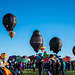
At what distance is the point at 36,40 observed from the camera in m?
31.9

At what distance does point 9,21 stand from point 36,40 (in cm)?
499

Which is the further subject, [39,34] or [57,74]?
[39,34]

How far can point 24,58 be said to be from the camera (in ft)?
155

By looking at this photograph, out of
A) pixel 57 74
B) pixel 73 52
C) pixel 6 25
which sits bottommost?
pixel 57 74

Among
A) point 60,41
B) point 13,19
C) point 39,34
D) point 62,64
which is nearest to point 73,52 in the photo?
point 60,41

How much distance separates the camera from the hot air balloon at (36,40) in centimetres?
3181

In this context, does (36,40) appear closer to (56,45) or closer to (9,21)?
(56,45)

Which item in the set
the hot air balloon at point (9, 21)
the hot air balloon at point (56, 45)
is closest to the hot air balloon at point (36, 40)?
the hot air balloon at point (56, 45)

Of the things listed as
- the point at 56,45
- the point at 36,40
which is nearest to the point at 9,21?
the point at 36,40

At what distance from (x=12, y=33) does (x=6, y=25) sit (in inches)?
554

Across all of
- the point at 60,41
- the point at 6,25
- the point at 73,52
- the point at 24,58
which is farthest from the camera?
the point at 24,58

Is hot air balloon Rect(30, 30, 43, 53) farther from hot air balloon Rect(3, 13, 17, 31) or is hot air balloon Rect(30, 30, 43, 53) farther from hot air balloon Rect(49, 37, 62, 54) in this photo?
hot air balloon Rect(3, 13, 17, 31)

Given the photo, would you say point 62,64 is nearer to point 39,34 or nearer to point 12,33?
point 39,34

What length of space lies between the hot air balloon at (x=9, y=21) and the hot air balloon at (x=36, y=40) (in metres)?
4.06
